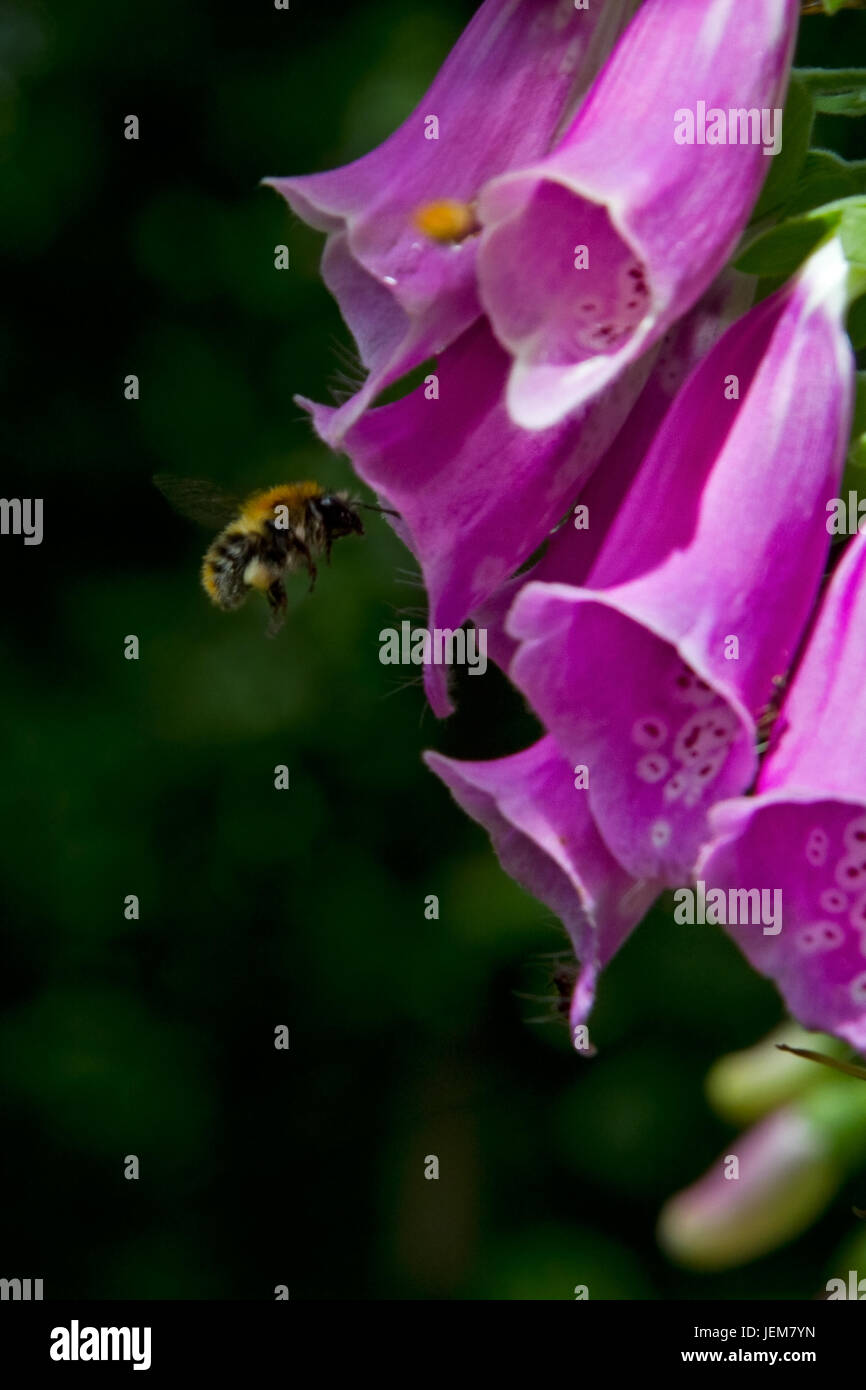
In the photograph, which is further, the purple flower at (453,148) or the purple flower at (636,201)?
the purple flower at (453,148)

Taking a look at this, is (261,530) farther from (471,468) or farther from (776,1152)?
(776,1152)

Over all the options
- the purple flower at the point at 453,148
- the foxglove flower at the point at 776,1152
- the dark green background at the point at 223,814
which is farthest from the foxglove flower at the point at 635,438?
the dark green background at the point at 223,814

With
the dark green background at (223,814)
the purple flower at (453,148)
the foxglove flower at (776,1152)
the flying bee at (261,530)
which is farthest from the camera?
the dark green background at (223,814)

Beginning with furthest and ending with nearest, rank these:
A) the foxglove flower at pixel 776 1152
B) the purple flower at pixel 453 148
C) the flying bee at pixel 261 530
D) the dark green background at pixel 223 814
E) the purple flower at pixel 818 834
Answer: the dark green background at pixel 223 814 < the foxglove flower at pixel 776 1152 < the flying bee at pixel 261 530 < the purple flower at pixel 453 148 < the purple flower at pixel 818 834

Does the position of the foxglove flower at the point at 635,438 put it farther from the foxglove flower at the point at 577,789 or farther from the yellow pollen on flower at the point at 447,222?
the yellow pollen on flower at the point at 447,222

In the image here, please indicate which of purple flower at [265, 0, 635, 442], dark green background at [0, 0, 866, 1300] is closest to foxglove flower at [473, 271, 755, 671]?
purple flower at [265, 0, 635, 442]
